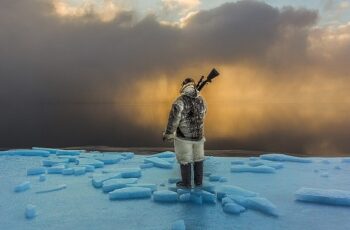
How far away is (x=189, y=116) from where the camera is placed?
6320 mm

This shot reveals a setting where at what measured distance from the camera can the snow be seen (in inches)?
186

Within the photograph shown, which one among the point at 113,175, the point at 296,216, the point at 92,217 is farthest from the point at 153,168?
the point at 296,216

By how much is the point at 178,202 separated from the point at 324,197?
81.9 inches

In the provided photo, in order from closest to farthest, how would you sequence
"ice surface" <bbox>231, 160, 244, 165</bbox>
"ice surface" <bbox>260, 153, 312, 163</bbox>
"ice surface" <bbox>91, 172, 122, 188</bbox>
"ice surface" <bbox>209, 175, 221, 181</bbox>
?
"ice surface" <bbox>91, 172, 122, 188</bbox>, "ice surface" <bbox>209, 175, 221, 181</bbox>, "ice surface" <bbox>231, 160, 244, 165</bbox>, "ice surface" <bbox>260, 153, 312, 163</bbox>

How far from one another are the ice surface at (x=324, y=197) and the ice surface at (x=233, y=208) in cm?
109

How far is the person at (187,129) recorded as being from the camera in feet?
20.4

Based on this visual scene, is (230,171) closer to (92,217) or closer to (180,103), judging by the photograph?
(180,103)

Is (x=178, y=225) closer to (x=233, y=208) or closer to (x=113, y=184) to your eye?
(x=233, y=208)

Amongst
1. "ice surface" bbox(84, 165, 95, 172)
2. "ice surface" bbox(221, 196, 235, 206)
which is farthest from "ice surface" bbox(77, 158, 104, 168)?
"ice surface" bbox(221, 196, 235, 206)

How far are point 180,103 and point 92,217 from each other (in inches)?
89.0

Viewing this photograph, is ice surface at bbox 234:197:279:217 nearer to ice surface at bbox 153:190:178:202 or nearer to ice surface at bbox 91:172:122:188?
ice surface at bbox 153:190:178:202

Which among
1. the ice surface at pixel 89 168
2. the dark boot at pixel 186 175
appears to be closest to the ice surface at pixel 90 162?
the ice surface at pixel 89 168

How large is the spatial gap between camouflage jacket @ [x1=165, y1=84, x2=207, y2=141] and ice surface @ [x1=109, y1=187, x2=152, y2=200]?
→ 3.29 ft

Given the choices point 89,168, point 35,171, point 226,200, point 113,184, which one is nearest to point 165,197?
point 226,200
